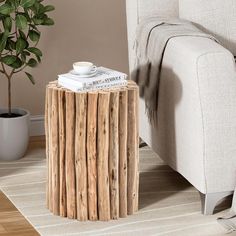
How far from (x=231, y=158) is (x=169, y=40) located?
568mm

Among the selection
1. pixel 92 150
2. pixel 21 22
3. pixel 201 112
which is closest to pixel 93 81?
pixel 92 150

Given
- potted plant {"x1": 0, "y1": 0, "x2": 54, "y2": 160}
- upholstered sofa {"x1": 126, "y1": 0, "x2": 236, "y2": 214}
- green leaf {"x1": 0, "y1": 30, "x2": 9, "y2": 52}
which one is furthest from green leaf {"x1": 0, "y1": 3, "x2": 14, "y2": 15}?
upholstered sofa {"x1": 126, "y1": 0, "x2": 236, "y2": 214}

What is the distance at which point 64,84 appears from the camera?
10.2ft

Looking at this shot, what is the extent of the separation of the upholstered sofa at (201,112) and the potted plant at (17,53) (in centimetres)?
70

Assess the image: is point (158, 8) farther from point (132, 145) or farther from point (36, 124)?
point (36, 124)

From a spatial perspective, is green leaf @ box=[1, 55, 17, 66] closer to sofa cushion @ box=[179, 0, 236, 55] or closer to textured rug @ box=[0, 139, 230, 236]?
textured rug @ box=[0, 139, 230, 236]

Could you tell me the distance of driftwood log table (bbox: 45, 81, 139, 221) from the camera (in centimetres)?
306

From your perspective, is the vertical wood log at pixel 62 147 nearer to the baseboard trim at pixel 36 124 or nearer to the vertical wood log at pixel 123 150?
the vertical wood log at pixel 123 150

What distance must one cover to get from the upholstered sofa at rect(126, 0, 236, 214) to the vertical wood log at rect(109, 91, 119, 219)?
0.97 ft

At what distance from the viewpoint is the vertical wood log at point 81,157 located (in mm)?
3047

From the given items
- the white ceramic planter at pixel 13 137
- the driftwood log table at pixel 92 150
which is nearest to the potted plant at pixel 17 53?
the white ceramic planter at pixel 13 137

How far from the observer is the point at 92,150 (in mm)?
3088

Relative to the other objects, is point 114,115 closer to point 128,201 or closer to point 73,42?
point 128,201

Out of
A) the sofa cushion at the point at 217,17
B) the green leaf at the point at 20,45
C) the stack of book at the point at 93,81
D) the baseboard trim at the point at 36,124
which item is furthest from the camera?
the baseboard trim at the point at 36,124
